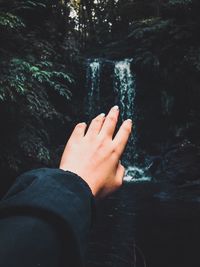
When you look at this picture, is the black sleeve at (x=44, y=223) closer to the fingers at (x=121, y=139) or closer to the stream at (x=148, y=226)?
the fingers at (x=121, y=139)

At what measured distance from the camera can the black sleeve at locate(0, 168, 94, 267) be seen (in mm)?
923

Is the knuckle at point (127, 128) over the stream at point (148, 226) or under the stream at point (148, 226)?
over

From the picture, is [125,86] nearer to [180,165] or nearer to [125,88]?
[125,88]

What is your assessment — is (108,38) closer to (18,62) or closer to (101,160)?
(18,62)

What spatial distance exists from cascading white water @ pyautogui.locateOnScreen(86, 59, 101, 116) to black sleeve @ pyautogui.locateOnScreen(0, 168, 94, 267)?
23.3 m

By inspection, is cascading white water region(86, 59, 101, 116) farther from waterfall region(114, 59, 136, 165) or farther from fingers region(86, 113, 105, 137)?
fingers region(86, 113, 105, 137)

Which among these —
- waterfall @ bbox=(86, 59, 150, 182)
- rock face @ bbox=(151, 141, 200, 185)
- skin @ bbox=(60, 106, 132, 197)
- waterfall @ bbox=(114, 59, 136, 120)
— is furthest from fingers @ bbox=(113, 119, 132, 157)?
waterfall @ bbox=(114, 59, 136, 120)

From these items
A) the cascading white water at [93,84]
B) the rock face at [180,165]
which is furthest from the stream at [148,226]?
the cascading white water at [93,84]

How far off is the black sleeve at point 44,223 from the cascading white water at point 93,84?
23.3 m

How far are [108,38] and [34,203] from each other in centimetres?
3057

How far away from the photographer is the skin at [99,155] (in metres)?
1.40

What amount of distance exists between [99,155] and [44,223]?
509mm

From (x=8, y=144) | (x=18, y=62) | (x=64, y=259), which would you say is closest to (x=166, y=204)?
(x=8, y=144)

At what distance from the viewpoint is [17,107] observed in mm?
8992
